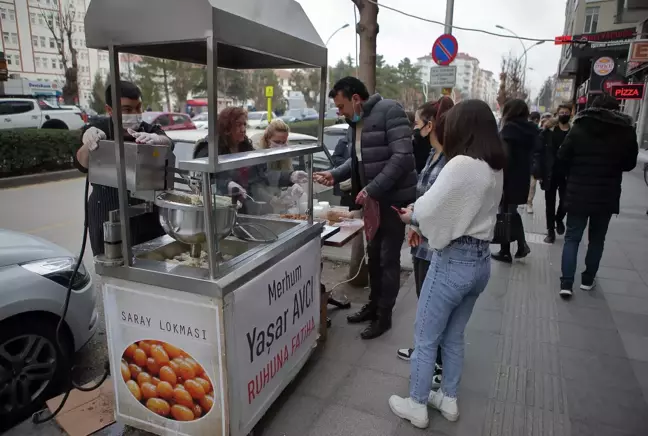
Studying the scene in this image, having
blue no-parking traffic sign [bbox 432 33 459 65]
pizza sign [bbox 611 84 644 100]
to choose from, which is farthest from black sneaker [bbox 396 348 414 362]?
pizza sign [bbox 611 84 644 100]

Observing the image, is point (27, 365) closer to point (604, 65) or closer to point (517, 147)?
point (517, 147)

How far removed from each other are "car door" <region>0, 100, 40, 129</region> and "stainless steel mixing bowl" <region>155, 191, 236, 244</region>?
16980 mm

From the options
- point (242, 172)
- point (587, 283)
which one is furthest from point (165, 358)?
point (587, 283)

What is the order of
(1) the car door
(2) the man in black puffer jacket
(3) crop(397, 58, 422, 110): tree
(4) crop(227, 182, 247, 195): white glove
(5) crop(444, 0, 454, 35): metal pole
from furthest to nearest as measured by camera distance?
(3) crop(397, 58, 422, 110): tree → (1) the car door → (5) crop(444, 0, 454, 35): metal pole → (2) the man in black puffer jacket → (4) crop(227, 182, 247, 195): white glove

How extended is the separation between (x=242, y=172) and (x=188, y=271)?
127 centimetres

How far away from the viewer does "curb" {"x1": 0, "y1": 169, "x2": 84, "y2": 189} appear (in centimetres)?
1039

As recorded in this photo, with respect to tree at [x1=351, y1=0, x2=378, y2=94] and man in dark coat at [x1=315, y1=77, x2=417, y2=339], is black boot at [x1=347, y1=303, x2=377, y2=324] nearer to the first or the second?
man in dark coat at [x1=315, y1=77, x2=417, y2=339]

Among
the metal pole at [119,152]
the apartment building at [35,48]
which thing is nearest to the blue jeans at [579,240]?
the metal pole at [119,152]

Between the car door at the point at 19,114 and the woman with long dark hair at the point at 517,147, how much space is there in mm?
16754

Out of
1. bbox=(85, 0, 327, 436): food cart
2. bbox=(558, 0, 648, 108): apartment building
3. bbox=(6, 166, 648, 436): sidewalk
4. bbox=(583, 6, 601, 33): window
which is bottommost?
bbox=(6, 166, 648, 436): sidewalk

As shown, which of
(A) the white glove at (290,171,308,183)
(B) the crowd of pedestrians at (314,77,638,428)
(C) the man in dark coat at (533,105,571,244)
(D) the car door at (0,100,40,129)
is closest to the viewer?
(B) the crowd of pedestrians at (314,77,638,428)

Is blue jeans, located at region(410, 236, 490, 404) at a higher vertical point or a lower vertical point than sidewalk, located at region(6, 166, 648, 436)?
higher

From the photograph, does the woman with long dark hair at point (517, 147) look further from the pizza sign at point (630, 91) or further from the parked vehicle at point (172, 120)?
the parked vehicle at point (172, 120)

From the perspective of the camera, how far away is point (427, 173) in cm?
273
